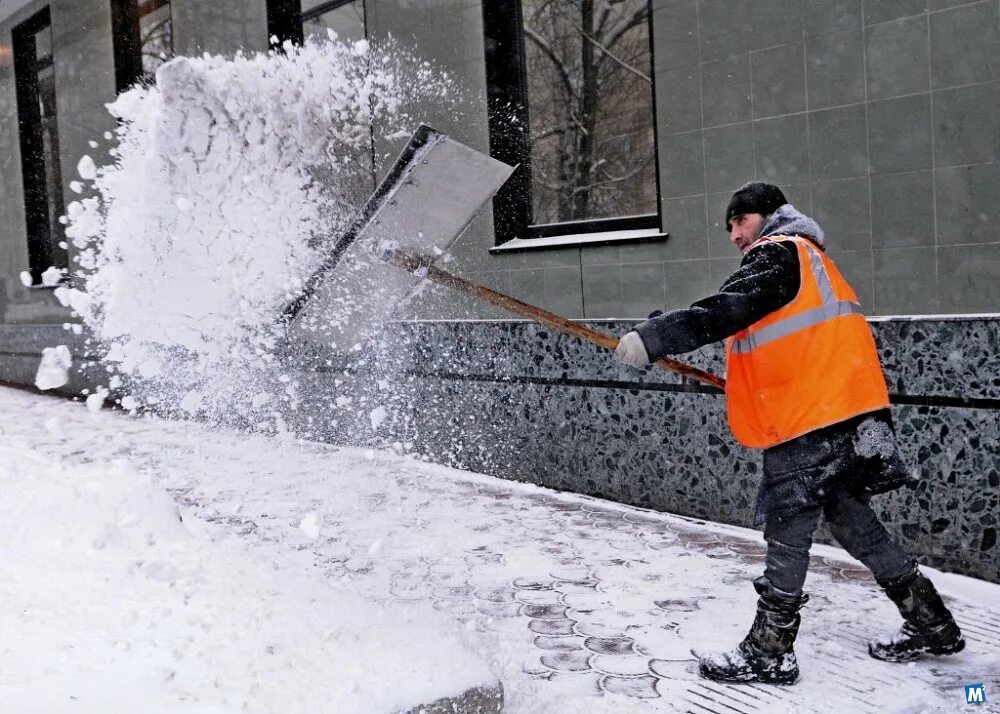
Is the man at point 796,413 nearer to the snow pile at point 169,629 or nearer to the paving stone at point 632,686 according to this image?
the paving stone at point 632,686

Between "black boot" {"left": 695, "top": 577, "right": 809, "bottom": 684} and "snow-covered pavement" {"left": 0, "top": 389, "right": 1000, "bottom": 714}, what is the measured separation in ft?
0.18

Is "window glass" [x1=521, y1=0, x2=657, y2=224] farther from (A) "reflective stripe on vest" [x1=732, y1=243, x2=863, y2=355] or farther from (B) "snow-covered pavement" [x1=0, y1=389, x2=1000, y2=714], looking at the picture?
Result: (A) "reflective stripe on vest" [x1=732, y1=243, x2=863, y2=355]

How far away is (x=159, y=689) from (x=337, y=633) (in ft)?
2.10

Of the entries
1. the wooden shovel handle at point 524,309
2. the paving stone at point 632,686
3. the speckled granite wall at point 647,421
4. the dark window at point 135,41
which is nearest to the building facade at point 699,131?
the speckled granite wall at point 647,421

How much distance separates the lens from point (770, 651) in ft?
10.2

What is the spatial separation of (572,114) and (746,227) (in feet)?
11.9

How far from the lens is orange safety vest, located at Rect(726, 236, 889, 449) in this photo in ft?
9.82

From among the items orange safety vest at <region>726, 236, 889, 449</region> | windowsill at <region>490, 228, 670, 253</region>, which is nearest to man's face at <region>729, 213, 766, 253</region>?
orange safety vest at <region>726, 236, 889, 449</region>

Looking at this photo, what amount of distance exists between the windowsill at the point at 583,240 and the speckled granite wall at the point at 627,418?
669 mm

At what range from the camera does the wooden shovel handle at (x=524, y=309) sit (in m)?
3.40

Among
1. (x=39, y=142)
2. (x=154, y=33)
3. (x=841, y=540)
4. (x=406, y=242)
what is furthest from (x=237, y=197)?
(x=39, y=142)

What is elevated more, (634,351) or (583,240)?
(583,240)

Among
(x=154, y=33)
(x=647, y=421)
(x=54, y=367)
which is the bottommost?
(x=647, y=421)

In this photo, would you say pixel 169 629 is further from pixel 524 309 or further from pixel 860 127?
pixel 860 127
